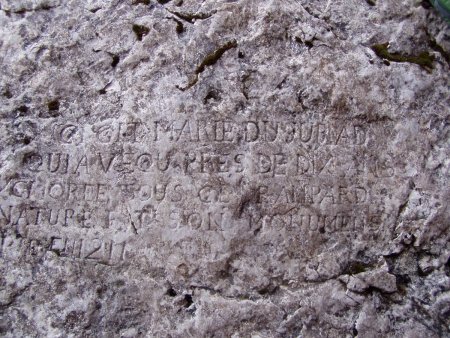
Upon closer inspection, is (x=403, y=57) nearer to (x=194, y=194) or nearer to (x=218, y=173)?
(x=218, y=173)

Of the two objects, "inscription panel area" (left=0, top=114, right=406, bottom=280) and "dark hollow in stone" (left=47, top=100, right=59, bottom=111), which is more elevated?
"dark hollow in stone" (left=47, top=100, right=59, bottom=111)

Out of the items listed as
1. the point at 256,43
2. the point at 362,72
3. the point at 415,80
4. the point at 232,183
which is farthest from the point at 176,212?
the point at 415,80

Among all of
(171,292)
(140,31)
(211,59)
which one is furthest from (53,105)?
(171,292)

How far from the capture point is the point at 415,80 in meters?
2.43

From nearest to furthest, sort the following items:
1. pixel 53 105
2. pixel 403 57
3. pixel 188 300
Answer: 1. pixel 188 300
2. pixel 53 105
3. pixel 403 57

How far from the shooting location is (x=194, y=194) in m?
2.26

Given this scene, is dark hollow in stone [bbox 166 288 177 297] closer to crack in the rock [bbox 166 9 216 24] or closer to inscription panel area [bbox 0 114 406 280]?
inscription panel area [bbox 0 114 406 280]

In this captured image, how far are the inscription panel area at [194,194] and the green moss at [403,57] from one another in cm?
46

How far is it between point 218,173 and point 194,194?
0.46ft

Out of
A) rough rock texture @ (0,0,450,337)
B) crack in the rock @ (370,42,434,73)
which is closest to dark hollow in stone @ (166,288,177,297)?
rough rock texture @ (0,0,450,337)

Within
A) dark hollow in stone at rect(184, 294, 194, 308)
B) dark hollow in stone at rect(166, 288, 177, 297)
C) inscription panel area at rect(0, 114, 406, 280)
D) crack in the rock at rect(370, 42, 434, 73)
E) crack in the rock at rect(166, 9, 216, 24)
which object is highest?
crack in the rock at rect(166, 9, 216, 24)

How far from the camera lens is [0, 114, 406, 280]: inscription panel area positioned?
2.23 meters

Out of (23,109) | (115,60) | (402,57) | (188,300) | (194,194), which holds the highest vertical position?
(402,57)

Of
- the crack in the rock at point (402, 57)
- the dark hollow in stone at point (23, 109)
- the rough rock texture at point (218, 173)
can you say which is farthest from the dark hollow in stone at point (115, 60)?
the crack in the rock at point (402, 57)
